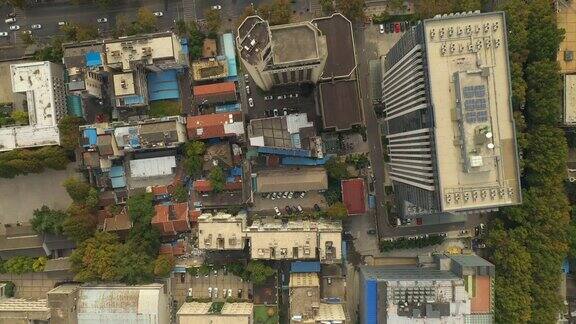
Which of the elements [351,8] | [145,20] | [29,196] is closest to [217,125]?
[145,20]

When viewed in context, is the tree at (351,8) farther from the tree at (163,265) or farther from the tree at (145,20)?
the tree at (163,265)

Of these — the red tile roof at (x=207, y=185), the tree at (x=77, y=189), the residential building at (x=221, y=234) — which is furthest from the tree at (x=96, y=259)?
the red tile roof at (x=207, y=185)

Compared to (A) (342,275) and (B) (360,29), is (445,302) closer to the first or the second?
(A) (342,275)

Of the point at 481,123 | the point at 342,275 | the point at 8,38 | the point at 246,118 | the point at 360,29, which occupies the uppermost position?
→ the point at 8,38

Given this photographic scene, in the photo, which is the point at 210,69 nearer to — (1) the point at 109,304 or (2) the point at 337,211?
(2) the point at 337,211

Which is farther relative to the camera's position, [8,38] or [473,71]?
[8,38]

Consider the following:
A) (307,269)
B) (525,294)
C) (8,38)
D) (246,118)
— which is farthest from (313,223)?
(8,38)

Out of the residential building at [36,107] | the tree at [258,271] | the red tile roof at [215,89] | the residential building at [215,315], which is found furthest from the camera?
the red tile roof at [215,89]
